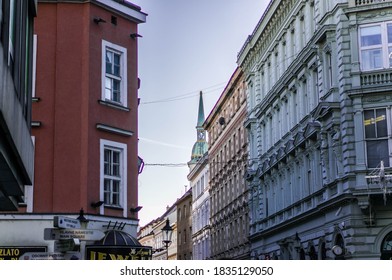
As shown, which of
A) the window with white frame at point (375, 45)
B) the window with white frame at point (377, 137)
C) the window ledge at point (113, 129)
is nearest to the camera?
the window ledge at point (113, 129)

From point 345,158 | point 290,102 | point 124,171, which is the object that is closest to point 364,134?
point 345,158

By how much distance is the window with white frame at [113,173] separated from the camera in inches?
576

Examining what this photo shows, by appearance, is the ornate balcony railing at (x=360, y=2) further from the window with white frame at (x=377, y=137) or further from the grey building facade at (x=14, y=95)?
the grey building facade at (x=14, y=95)

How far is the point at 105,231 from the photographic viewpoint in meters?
14.0

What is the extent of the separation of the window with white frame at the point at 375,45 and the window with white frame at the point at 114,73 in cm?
564

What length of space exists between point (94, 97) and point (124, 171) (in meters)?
1.35

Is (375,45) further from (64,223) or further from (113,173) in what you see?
(64,223)

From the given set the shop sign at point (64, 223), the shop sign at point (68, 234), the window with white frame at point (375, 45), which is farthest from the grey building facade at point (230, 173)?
the shop sign at point (68, 234)

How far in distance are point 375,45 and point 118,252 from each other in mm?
7839

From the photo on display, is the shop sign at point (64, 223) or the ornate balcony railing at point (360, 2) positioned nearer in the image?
the shop sign at point (64, 223)

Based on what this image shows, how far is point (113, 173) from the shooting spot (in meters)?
14.7

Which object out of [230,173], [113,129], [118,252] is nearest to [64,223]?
[118,252]

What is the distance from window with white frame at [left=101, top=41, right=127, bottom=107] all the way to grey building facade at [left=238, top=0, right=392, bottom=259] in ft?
16.2
